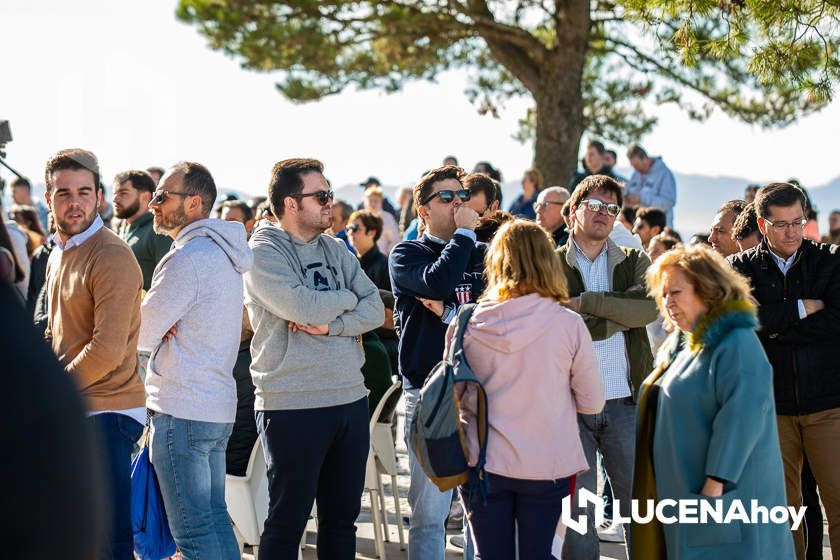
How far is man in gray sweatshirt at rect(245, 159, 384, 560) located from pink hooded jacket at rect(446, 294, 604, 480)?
→ 0.76m

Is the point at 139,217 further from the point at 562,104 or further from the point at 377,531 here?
the point at 562,104

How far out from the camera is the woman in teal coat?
146 inches

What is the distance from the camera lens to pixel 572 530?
491 centimetres

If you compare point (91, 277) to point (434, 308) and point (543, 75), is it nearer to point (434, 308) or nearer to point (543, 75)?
point (434, 308)

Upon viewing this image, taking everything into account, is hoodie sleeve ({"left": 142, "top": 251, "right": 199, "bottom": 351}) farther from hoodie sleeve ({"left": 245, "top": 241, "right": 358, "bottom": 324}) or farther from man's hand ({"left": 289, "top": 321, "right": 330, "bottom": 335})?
man's hand ({"left": 289, "top": 321, "right": 330, "bottom": 335})

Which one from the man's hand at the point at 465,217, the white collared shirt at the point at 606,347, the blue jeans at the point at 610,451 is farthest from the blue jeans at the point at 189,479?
the white collared shirt at the point at 606,347

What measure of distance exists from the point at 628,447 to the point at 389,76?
40.0 feet

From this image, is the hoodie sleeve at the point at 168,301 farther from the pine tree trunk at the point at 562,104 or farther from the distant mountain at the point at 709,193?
the distant mountain at the point at 709,193

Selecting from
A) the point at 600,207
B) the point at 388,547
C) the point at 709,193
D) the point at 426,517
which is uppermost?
the point at 709,193

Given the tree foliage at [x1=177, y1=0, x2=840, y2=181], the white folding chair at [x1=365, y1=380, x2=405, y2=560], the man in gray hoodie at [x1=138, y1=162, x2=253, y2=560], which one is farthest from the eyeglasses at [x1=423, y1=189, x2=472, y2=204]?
the tree foliage at [x1=177, y1=0, x2=840, y2=181]

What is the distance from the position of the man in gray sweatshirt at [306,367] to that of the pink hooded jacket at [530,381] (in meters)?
0.76

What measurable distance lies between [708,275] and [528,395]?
0.86 metres

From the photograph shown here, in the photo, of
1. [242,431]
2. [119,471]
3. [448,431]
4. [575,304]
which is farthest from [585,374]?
[242,431]

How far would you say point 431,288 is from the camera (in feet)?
15.8
